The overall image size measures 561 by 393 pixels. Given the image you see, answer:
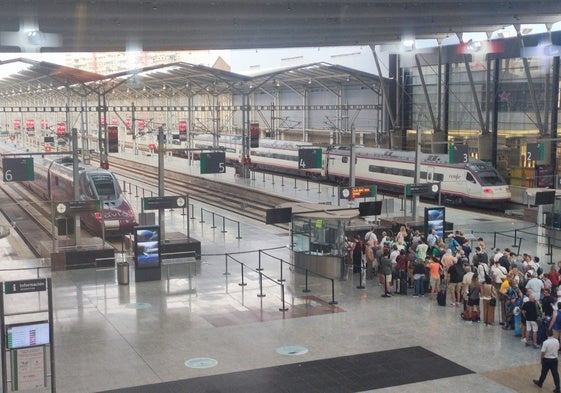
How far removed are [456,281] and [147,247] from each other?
8816 mm

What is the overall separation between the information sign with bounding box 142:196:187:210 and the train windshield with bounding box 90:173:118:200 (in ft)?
25.0

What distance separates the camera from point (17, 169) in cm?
2988

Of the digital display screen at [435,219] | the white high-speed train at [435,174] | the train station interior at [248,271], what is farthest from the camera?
the white high-speed train at [435,174]

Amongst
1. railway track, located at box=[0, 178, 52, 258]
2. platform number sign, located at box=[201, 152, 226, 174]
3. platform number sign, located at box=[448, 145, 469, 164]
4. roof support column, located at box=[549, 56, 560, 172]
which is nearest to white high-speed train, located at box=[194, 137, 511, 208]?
platform number sign, located at box=[448, 145, 469, 164]

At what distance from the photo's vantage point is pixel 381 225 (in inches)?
1115

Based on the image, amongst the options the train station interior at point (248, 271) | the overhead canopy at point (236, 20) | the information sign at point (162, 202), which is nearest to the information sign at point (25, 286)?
the train station interior at point (248, 271)

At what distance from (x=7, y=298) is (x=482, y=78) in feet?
123

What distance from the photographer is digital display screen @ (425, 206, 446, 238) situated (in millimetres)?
24812

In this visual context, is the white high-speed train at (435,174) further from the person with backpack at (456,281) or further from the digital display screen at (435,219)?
the person with backpack at (456,281)

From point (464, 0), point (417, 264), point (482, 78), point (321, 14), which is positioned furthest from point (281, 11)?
point (482, 78)

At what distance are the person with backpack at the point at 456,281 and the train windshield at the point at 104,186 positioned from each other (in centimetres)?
1720

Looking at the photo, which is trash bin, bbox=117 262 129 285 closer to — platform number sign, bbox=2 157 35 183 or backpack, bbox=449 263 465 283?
backpack, bbox=449 263 465 283

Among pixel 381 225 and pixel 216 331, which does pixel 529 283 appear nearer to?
pixel 216 331

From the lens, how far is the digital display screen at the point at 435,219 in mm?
24812
